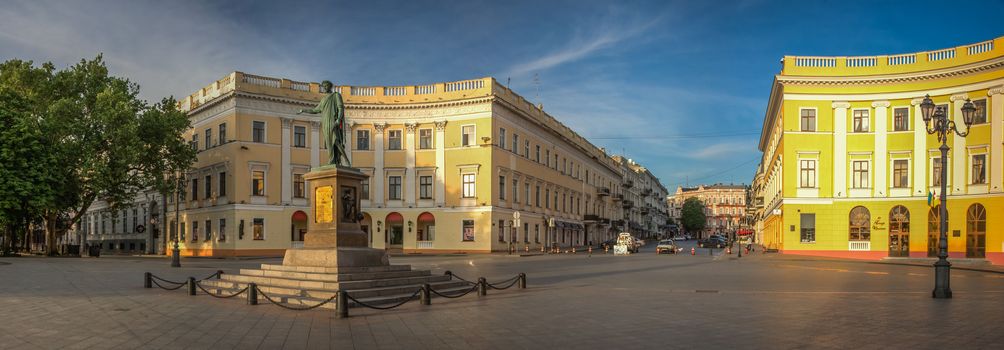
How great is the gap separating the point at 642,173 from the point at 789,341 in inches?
4883

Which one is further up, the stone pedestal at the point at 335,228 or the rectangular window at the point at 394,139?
the rectangular window at the point at 394,139

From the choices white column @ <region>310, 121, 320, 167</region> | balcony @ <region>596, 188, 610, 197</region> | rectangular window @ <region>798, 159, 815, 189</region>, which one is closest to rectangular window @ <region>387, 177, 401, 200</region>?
white column @ <region>310, 121, 320, 167</region>

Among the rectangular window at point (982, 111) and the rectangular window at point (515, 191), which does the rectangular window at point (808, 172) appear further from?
the rectangular window at point (515, 191)

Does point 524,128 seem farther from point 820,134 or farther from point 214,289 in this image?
point 214,289

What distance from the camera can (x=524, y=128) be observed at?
191 feet

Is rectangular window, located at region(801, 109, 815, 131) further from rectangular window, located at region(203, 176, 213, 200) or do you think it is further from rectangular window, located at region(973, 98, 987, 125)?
rectangular window, located at region(203, 176, 213, 200)

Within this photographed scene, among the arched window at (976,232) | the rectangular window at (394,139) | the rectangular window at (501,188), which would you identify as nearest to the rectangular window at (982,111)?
the arched window at (976,232)

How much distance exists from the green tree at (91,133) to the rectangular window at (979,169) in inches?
2020

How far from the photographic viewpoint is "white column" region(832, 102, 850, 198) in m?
44.0

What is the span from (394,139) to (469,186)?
7209 millimetres

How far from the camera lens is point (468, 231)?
5134 cm

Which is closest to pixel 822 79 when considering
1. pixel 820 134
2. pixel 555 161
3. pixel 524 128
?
pixel 820 134

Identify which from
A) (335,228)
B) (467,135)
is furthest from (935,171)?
(335,228)

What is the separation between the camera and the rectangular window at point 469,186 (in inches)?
2034
